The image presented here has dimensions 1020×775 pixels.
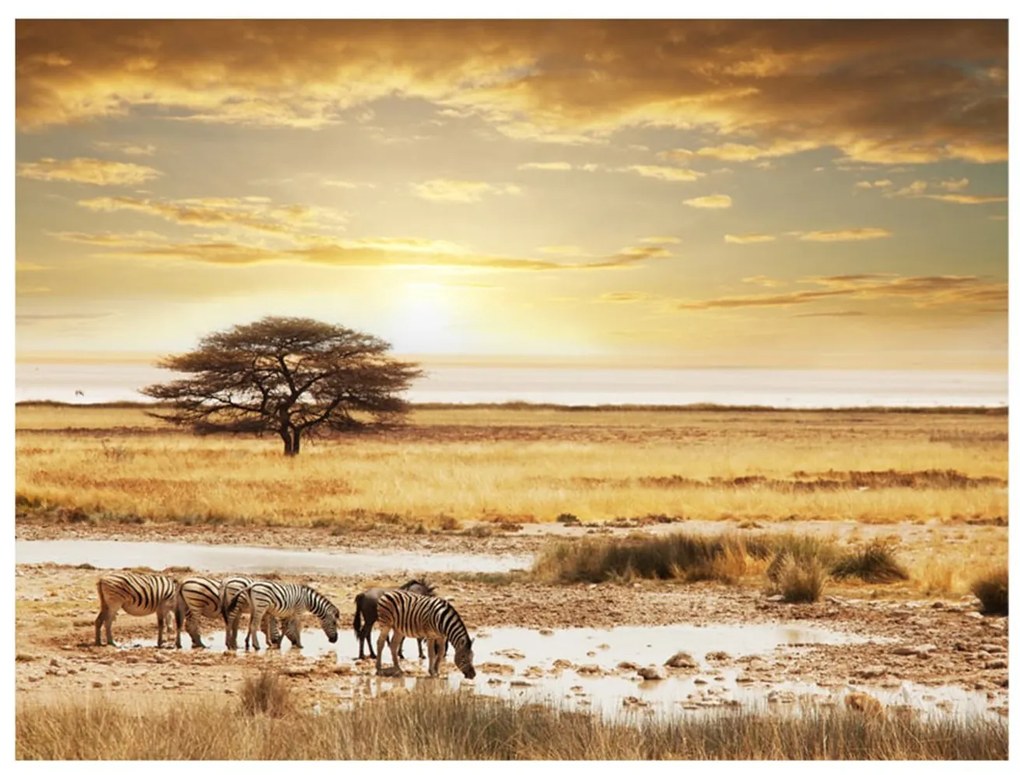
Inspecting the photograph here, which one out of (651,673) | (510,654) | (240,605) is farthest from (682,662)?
(240,605)

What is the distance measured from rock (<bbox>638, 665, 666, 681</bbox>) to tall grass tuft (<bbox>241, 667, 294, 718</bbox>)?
2866mm

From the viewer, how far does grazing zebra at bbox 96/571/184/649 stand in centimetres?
948

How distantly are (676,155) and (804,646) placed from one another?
5.10 meters

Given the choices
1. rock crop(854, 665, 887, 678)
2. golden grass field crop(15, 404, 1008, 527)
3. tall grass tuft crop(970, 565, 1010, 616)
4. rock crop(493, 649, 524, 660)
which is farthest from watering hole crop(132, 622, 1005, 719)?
golden grass field crop(15, 404, 1008, 527)

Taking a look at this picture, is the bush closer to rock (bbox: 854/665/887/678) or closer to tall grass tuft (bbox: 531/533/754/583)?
tall grass tuft (bbox: 531/533/754/583)

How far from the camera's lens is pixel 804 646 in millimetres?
10031

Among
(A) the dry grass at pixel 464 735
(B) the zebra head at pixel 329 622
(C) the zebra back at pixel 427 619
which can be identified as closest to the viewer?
(A) the dry grass at pixel 464 735

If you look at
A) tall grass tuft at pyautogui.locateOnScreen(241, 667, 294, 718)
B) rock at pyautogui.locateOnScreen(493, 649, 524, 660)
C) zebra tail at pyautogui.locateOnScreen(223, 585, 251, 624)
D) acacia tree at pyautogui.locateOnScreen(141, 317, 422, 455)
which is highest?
acacia tree at pyautogui.locateOnScreen(141, 317, 422, 455)

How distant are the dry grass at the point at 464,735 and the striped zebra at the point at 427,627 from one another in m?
1.16

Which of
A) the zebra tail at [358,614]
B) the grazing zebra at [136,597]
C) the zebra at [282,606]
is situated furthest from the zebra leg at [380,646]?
the grazing zebra at [136,597]

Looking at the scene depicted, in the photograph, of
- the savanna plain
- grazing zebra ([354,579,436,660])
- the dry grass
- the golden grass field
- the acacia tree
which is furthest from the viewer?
the acacia tree

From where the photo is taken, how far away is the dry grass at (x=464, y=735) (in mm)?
7145

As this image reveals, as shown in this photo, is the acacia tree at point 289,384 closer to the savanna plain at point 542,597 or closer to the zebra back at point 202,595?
the savanna plain at point 542,597
